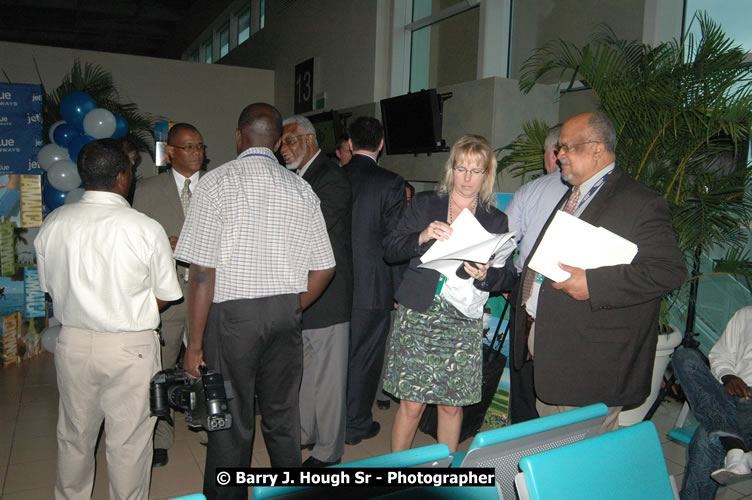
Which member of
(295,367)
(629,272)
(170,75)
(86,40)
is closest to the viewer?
(629,272)

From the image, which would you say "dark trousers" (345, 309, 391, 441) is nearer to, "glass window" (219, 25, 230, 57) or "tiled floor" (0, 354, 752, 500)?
"tiled floor" (0, 354, 752, 500)

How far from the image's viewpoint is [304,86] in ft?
29.2

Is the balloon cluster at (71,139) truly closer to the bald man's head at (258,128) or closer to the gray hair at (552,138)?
the bald man's head at (258,128)

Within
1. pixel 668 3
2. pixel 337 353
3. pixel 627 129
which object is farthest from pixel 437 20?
Result: pixel 337 353

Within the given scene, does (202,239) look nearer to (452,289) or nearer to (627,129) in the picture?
(452,289)

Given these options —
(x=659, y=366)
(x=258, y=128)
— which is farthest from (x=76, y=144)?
(x=659, y=366)

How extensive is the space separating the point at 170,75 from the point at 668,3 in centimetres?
773

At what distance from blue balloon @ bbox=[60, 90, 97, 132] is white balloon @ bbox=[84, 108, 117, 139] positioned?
14 cm

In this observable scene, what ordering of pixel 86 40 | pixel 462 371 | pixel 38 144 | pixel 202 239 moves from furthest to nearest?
pixel 86 40
pixel 38 144
pixel 462 371
pixel 202 239

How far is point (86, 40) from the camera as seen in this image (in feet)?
61.9

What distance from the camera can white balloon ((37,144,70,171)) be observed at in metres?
4.71

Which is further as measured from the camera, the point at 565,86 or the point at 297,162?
the point at 565,86

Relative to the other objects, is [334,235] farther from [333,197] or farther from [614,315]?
[614,315]

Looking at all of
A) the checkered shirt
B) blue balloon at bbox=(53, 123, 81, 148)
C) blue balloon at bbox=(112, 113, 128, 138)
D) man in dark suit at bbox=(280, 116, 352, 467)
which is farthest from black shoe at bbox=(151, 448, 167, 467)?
blue balloon at bbox=(53, 123, 81, 148)
